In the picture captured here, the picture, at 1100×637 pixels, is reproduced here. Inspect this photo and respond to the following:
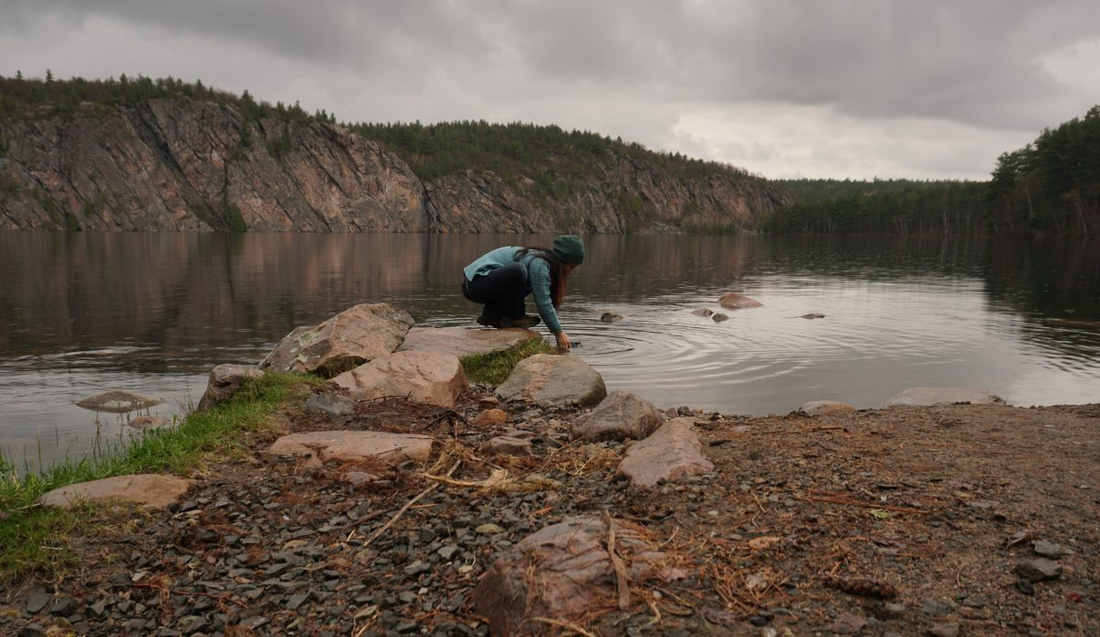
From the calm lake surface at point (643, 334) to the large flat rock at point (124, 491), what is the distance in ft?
12.2

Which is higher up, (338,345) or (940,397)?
(338,345)

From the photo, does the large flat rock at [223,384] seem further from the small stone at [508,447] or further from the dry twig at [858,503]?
the dry twig at [858,503]

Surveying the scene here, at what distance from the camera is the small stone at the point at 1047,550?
12.8ft

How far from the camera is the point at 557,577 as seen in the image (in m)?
3.83

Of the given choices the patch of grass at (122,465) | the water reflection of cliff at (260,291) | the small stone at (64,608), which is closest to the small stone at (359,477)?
the patch of grass at (122,465)

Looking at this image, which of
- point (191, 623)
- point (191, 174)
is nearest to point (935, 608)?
point (191, 623)

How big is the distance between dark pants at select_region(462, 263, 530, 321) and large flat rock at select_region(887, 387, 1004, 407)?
A: 22.2 ft

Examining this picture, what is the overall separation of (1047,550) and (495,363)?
910 cm

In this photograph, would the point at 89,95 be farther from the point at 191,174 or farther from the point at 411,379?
the point at 411,379

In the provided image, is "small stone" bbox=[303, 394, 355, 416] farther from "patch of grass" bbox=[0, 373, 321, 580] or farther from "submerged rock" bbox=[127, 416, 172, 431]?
"submerged rock" bbox=[127, 416, 172, 431]

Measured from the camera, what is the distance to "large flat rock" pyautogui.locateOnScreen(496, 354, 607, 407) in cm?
993

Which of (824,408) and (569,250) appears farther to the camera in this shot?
(569,250)

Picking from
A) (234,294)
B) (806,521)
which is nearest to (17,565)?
(806,521)

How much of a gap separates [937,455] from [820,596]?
3.04 meters
